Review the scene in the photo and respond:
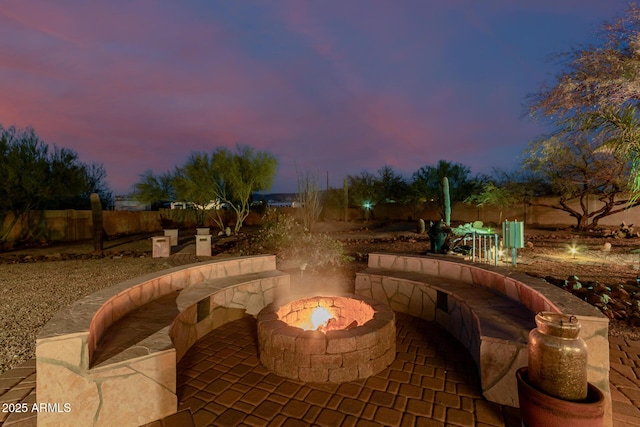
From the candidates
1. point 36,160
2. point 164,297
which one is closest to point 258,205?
point 36,160

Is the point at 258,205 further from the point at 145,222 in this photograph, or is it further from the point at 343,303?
the point at 343,303

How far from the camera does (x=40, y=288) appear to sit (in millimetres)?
6504

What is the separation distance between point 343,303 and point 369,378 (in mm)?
1233

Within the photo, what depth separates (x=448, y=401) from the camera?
258 centimetres

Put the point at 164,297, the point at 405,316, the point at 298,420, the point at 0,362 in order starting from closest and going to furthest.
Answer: the point at 298,420, the point at 0,362, the point at 164,297, the point at 405,316

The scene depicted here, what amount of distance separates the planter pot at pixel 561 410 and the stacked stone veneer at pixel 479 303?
22.5 inches

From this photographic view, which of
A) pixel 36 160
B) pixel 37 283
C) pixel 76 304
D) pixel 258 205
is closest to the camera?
pixel 76 304

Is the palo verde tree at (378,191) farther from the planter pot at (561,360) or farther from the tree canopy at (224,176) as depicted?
the planter pot at (561,360)

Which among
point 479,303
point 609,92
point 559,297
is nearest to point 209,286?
point 479,303

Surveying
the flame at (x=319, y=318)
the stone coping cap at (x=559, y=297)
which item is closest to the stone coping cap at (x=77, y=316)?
the flame at (x=319, y=318)

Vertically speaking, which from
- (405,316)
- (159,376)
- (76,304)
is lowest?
(405,316)

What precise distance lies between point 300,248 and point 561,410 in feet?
22.1

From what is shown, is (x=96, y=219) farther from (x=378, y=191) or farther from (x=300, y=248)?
(x=378, y=191)

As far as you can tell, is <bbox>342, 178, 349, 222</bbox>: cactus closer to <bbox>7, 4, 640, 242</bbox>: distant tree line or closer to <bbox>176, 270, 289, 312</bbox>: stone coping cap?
<bbox>7, 4, 640, 242</bbox>: distant tree line
